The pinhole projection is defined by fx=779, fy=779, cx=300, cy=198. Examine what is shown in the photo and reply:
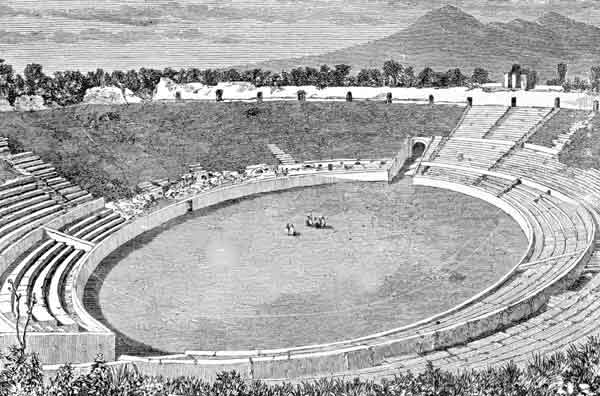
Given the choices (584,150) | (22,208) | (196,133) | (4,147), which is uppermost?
(584,150)

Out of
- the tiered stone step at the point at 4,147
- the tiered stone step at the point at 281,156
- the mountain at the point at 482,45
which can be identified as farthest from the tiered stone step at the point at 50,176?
the mountain at the point at 482,45

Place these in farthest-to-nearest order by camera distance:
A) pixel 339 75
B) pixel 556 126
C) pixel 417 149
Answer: pixel 339 75 < pixel 417 149 < pixel 556 126

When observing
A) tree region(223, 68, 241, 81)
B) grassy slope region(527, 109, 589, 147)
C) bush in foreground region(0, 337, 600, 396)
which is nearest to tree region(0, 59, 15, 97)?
tree region(223, 68, 241, 81)

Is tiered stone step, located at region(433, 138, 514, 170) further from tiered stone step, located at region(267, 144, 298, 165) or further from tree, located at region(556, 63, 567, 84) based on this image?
tree, located at region(556, 63, 567, 84)

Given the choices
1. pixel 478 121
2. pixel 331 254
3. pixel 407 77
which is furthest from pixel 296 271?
pixel 407 77

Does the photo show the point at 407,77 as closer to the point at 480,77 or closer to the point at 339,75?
the point at 339,75
